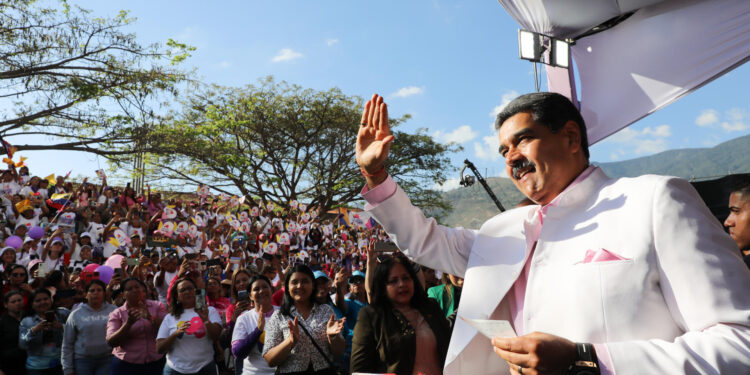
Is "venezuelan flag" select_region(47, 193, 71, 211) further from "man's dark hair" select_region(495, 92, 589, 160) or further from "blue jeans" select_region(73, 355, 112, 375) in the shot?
"man's dark hair" select_region(495, 92, 589, 160)

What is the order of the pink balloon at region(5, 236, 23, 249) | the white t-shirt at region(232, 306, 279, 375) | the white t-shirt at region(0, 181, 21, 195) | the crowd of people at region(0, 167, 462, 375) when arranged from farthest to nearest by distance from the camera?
the white t-shirt at region(0, 181, 21, 195), the pink balloon at region(5, 236, 23, 249), the white t-shirt at region(232, 306, 279, 375), the crowd of people at region(0, 167, 462, 375)

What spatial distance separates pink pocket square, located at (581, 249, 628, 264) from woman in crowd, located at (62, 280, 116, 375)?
5792 millimetres

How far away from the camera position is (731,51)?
4.10m

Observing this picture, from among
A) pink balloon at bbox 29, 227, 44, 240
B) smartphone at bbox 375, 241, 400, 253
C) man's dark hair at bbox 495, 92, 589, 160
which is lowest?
smartphone at bbox 375, 241, 400, 253

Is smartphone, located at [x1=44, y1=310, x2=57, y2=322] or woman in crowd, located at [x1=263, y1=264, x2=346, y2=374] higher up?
smartphone, located at [x1=44, y1=310, x2=57, y2=322]

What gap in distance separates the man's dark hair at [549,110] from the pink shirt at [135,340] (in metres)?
5.12

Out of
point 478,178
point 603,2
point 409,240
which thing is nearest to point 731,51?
point 603,2

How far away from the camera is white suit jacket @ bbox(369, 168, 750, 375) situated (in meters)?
1.09

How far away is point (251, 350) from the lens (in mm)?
4727

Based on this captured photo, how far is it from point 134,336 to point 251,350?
1563 mm

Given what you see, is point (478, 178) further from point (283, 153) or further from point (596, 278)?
point (283, 153)

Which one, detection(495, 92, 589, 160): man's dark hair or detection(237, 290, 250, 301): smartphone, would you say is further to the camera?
detection(237, 290, 250, 301): smartphone

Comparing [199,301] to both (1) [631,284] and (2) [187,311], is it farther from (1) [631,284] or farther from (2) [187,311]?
(1) [631,284]

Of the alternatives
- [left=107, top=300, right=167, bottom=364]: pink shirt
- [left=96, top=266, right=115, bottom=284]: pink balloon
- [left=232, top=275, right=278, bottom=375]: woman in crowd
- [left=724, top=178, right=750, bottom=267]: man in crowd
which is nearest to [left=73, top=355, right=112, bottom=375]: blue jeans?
[left=107, top=300, right=167, bottom=364]: pink shirt
